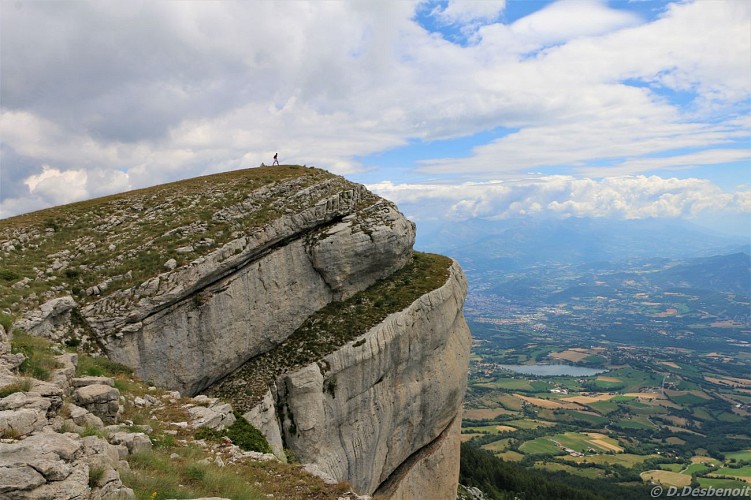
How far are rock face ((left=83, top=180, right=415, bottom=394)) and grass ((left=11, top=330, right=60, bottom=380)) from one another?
5.39 meters

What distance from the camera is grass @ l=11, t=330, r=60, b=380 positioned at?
14.8 m

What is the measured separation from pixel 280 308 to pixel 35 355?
645 inches

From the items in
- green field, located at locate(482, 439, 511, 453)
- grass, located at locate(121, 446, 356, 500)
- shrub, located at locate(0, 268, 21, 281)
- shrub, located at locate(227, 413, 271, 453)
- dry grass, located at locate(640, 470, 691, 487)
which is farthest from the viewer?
green field, located at locate(482, 439, 511, 453)

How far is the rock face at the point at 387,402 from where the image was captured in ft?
92.9

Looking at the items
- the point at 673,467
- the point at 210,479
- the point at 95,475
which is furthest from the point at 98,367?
the point at 673,467

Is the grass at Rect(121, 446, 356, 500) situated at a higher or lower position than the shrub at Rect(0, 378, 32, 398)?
lower

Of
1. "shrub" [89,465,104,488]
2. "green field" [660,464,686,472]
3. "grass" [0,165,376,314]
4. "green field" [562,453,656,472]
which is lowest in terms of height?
"green field" [660,464,686,472]

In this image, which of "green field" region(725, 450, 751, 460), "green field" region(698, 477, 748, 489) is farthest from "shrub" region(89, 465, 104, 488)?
"green field" region(725, 450, 751, 460)

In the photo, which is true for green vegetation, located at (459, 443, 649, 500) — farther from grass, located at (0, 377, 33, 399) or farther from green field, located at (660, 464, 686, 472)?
green field, located at (660, 464, 686, 472)

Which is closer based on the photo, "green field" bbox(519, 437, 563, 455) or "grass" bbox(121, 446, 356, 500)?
Result: "grass" bbox(121, 446, 356, 500)

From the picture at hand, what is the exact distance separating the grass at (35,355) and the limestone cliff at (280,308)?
328 cm

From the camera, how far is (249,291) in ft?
98.2

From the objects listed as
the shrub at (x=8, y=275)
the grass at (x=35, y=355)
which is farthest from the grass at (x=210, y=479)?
the shrub at (x=8, y=275)

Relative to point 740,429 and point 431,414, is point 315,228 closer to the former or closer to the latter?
point 431,414
